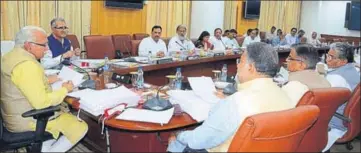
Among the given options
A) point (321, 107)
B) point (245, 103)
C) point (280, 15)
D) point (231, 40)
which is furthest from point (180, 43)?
point (280, 15)

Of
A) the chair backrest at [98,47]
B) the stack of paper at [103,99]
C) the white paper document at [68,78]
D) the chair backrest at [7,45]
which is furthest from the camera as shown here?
the chair backrest at [7,45]

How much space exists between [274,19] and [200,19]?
11.8 ft

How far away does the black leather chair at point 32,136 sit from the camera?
82.5 inches

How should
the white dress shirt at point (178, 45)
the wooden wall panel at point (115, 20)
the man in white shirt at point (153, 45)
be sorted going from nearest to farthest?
the man in white shirt at point (153, 45)
the white dress shirt at point (178, 45)
the wooden wall panel at point (115, 20)

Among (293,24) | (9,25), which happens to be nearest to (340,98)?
(9,25)

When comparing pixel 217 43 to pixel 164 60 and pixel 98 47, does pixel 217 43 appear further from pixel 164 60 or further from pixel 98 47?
pixel 164 60

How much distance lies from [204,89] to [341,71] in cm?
121

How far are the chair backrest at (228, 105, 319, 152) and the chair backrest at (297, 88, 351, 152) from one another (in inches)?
13.5

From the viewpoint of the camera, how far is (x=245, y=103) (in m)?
1.51

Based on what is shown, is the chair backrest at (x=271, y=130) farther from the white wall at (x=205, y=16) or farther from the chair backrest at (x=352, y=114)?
the white wall at (x=205, y=16)

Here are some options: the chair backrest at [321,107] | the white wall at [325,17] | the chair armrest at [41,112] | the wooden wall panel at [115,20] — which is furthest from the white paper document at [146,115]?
the white wall at [325,17]

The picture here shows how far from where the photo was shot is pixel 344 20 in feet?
38.8

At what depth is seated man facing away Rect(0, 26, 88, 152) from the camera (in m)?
2.09

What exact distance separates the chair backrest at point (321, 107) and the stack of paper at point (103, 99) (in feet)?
2.94
